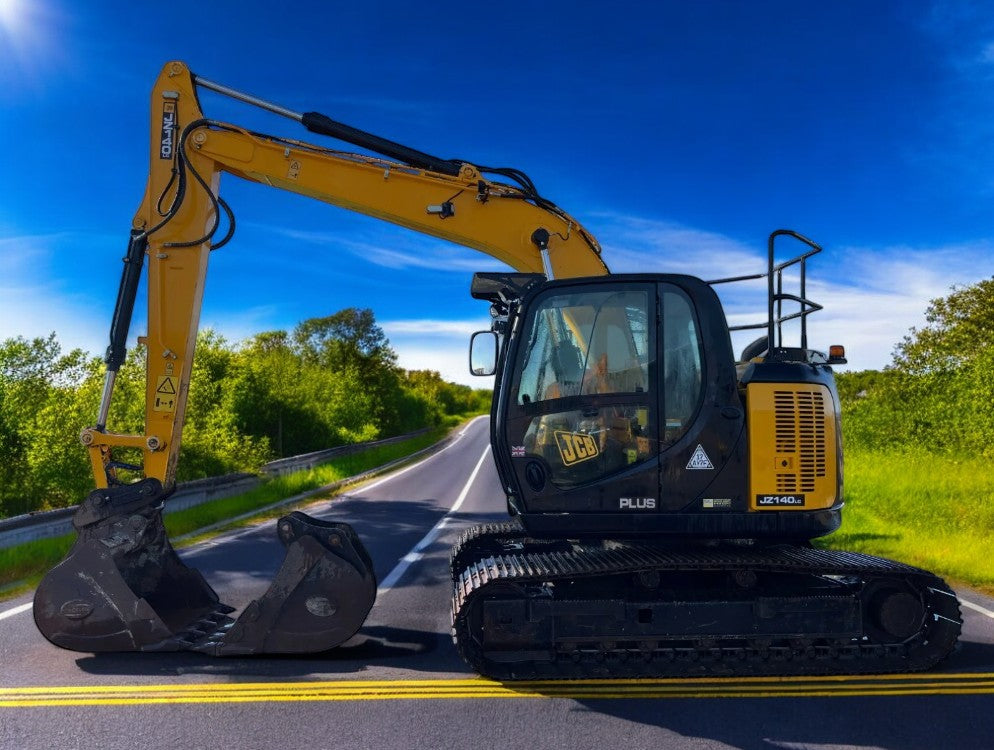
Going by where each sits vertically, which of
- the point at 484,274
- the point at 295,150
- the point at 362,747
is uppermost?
the point at 295,150

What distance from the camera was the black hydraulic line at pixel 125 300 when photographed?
5.87 meters

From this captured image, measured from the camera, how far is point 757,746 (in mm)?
3746

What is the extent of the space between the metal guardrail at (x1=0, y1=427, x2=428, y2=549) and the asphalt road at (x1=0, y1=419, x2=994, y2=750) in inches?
111

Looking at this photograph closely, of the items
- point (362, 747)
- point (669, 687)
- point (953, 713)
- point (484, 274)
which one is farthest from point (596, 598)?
point (484, 274)

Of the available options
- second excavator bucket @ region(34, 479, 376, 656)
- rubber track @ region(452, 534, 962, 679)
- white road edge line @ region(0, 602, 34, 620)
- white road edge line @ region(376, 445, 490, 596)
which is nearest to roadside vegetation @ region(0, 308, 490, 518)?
white road edge line @ region(376, 445, 490, 596)

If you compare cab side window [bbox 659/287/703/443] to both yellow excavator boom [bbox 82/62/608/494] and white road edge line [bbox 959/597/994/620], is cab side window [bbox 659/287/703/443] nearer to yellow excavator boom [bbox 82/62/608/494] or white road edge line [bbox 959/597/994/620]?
yellow excavator boom [bbox 82/62/608/494]

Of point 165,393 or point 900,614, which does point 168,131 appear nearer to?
point 165,393

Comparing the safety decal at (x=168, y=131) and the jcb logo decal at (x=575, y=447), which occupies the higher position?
the safety decal at (x=168, y=131)

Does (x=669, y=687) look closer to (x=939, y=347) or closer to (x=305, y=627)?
(x=305, y=627)

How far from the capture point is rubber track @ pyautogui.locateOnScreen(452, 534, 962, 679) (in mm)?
4727

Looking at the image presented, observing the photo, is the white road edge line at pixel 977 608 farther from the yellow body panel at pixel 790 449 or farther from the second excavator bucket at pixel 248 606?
the second excavator bucket at pixel 248 606

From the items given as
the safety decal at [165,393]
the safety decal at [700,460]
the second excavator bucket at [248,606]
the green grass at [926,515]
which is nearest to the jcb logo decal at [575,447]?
the safety decal at [700,460]

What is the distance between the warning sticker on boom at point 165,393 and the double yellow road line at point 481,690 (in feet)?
7.17

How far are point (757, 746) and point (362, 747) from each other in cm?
210
